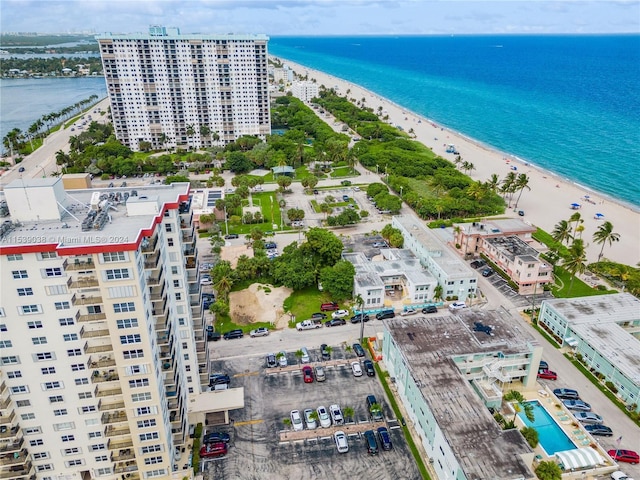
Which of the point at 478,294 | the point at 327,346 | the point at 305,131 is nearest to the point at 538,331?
the point at 478,294

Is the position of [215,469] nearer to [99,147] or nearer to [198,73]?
[99,147]

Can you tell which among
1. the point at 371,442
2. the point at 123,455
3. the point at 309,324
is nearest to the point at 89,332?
the point at 123,455

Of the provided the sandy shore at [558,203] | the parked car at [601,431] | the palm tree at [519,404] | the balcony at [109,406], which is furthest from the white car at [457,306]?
the balcony at [109,406]

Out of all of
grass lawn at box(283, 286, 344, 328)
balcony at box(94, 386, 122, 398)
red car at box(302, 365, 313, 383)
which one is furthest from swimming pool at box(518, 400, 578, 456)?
balcony at box(94, 386, 122, 398)

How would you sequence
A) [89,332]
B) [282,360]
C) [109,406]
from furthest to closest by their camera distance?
1. [282,360]
2. [109,406]
3. [89,332]

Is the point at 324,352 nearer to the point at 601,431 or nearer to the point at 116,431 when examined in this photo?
the point at 116,431

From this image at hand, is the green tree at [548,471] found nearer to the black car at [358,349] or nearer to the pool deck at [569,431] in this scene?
the pool deck at [569,431]
